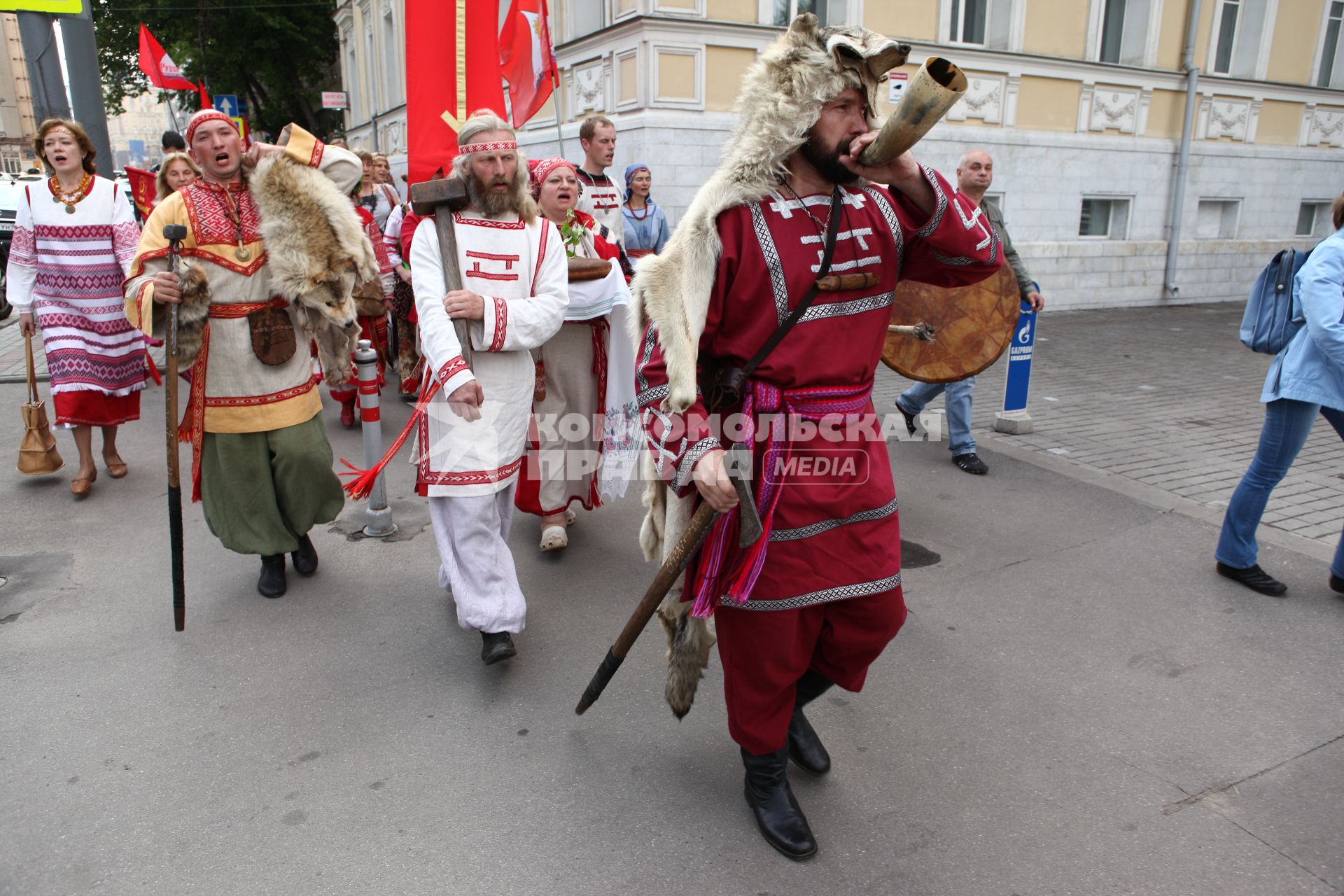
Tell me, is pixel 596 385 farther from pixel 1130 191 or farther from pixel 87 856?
pixel 1130 191

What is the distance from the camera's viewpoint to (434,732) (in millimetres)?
3078

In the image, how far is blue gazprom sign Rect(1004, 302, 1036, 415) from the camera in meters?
6.37

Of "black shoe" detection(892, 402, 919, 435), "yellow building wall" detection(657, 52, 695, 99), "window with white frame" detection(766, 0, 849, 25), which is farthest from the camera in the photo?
"window with white frame" detection(766, 0, 849, 25)

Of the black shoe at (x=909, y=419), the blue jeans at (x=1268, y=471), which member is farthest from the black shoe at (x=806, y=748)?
the black shoe at (x=909, y=419)

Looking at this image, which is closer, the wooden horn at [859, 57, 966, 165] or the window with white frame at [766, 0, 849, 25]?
the wooden horn at [859, 57, 966, 165]

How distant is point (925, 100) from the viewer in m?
1.92

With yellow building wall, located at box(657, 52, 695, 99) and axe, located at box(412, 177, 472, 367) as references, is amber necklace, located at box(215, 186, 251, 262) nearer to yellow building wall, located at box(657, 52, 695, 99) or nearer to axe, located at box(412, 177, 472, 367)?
axe, located at box(412, 177, 472, 367)

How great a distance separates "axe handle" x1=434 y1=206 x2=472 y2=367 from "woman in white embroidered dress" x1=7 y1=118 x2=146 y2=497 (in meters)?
3.11

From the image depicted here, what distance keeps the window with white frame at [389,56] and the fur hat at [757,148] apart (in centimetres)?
2043

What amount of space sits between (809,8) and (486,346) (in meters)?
9.47

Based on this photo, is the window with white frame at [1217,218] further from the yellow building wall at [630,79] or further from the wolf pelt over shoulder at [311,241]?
the wolf pelt over shoulder at [311,241]

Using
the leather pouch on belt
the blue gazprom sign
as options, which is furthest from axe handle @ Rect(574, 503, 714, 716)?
the blue gazprom sign

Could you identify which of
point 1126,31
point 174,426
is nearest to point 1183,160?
point 1126,31

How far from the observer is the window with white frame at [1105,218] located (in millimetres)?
13594
